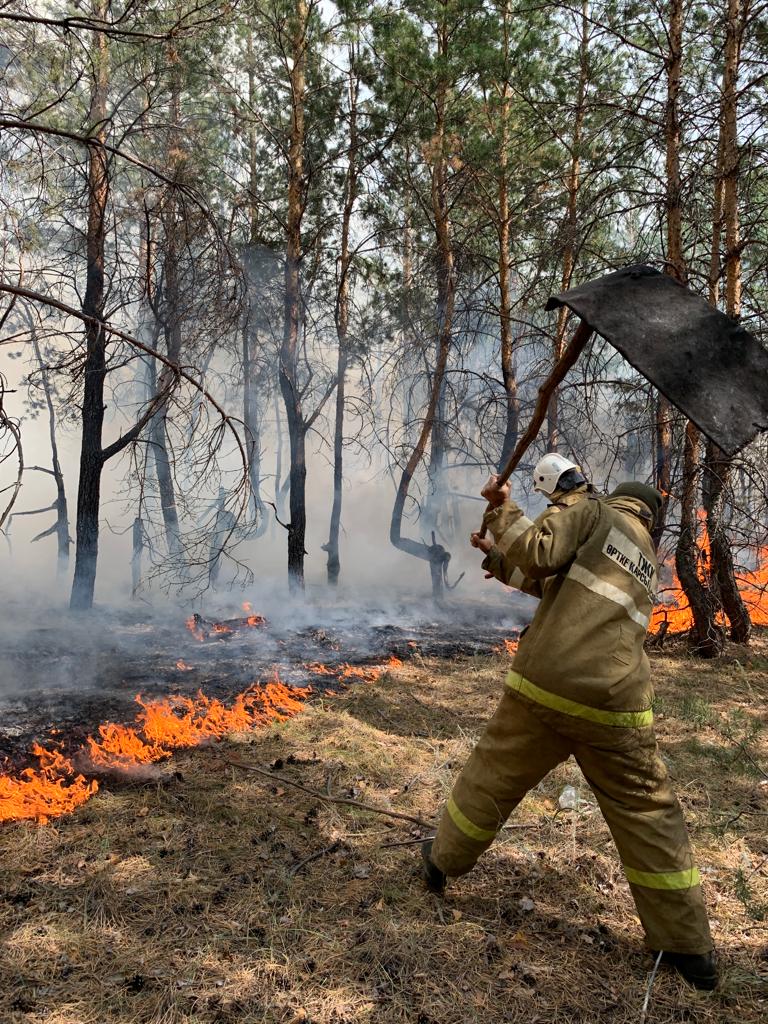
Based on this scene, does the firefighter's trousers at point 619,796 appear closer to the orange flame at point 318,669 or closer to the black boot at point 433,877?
the black boot at point 433,877

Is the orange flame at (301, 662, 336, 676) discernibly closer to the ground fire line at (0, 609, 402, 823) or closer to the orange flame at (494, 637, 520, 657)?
the ground fire line at (0, 609, 402, 823)

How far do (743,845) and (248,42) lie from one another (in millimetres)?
15125

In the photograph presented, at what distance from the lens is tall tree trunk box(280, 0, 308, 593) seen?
39.4 ft

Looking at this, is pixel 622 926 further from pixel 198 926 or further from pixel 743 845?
pixel 198 926

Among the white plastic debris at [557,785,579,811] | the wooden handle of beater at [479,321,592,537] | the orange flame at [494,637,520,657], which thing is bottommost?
the orange flame at [494,637,520,657]

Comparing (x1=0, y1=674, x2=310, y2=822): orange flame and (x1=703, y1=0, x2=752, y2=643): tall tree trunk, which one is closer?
(x1=0, y1=674, x2=310, y2=822): orange flame

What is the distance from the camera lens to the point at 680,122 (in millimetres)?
7336

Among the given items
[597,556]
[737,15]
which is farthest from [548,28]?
[597,556]

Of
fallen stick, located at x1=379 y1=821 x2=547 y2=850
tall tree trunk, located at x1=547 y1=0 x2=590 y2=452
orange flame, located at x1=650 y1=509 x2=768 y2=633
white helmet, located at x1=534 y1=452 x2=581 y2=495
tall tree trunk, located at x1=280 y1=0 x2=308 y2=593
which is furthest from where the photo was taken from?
tall tree trunk, located at x1=280 y1=0 x2=308 y2=593

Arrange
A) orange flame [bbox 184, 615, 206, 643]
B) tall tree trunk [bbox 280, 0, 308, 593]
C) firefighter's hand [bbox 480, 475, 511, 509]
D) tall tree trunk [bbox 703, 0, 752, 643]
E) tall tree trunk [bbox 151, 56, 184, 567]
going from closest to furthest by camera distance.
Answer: firefighter's hand [bbox 480, 475, 511, 509], tall tree trunk [bbox 151, 56, 184, 567], tall tree trunk [bbox 703, 0, 752, 643], orange flame [bbox 184, 615, 206, 643], tall tree trunk [bbox 280, 0, 308, 593]

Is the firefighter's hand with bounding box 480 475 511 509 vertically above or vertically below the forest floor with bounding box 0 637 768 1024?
above

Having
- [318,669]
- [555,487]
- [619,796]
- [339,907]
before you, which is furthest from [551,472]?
[318,669]

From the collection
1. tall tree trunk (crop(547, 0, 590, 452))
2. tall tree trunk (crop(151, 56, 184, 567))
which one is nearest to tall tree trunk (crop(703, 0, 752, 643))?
tall tree trunk (crop(547, 0, 590, 452))

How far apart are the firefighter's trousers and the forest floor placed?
28cm
